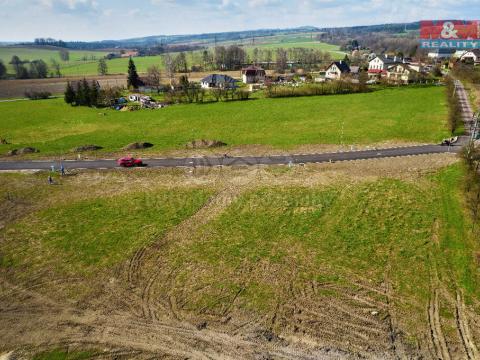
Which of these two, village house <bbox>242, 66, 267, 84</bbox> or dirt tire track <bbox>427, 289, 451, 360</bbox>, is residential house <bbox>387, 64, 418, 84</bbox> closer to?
village house <bbox>242, 66, 267, 84</bbox>

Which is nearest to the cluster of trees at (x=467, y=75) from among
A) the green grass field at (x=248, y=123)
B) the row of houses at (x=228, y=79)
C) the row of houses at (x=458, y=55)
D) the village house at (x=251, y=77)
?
the green grass field at (x=248, y=123)

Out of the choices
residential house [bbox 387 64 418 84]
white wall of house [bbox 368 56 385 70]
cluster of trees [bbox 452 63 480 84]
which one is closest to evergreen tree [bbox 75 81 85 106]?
residential house [bbox 387 64 418 84]

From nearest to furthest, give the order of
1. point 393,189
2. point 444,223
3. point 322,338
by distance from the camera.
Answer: point 322,338 → point 444,223 → point 393,189

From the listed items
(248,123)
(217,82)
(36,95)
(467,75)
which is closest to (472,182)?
(248,123)

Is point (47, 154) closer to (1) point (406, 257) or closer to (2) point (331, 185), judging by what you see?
(2) point (331, 185)

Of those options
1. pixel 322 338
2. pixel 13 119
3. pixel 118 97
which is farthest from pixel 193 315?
pixel 118 97

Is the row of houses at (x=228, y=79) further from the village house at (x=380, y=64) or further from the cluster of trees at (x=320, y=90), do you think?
the village house at (x=380, y=64)
